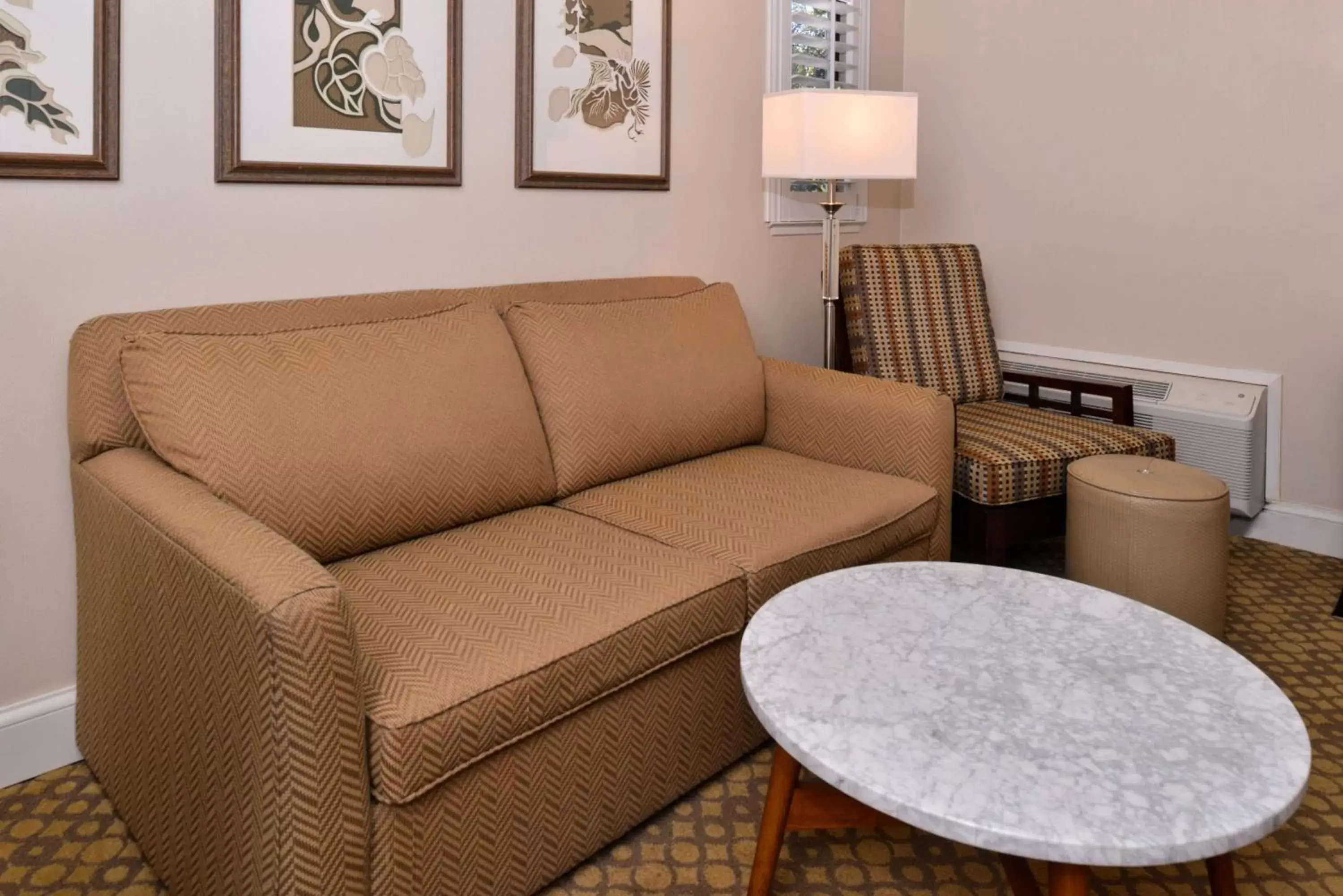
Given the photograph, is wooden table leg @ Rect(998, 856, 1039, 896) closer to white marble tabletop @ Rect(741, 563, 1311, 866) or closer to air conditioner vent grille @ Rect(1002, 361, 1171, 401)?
white marble tabletop @ Rect(741, 563, 1311, 866)

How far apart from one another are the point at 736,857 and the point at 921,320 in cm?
198

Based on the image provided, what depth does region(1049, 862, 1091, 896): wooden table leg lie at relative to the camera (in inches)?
43.4

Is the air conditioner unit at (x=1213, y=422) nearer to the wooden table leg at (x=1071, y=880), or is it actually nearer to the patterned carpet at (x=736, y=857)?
the patterned carpet at (x=736, y=857)

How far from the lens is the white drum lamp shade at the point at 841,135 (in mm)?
2605

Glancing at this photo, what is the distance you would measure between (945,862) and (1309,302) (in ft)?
7.33

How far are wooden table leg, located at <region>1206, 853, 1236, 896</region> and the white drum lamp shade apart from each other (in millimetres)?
1858

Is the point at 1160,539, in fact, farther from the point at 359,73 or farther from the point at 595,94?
the point at 359,73

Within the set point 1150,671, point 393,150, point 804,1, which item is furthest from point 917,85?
point 1150,671

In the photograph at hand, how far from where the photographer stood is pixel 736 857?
5.33 ft

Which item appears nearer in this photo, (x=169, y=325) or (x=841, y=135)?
(x=169, y=325)

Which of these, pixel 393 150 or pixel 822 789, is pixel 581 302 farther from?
pixel 822 789

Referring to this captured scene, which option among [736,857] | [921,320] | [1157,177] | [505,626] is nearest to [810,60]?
[921,320]

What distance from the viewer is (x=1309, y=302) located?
291cm

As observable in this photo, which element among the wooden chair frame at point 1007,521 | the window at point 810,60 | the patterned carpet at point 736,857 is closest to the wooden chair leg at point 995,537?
the wooden chair frame at point 1007,521
